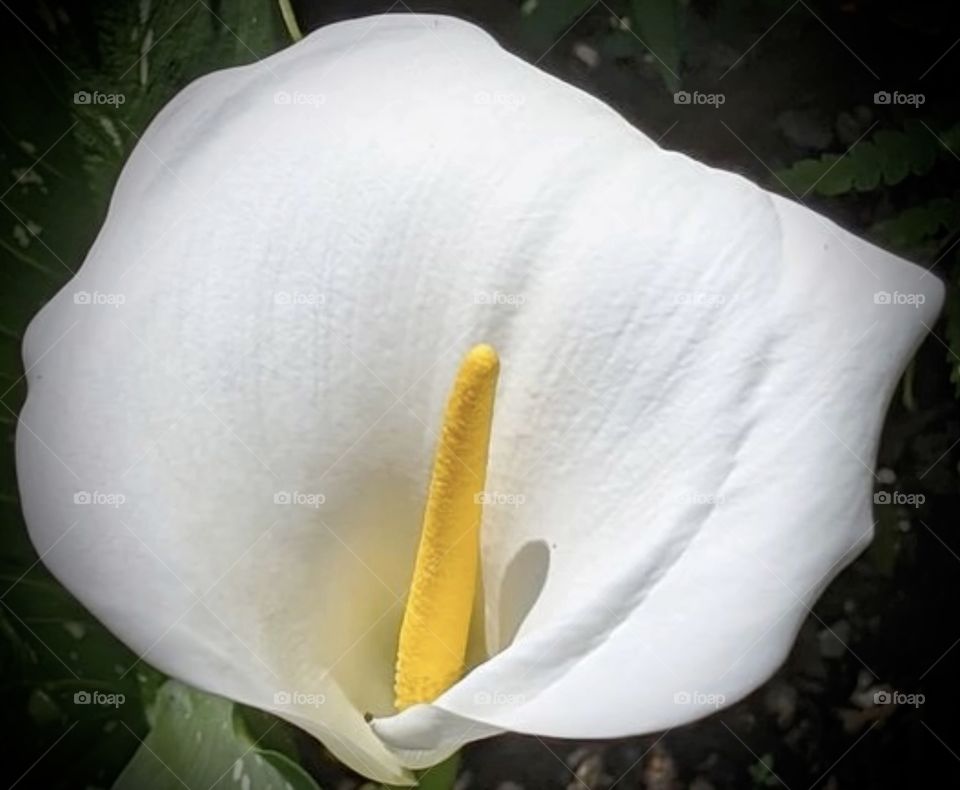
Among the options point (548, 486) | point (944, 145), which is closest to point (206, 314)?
point (548, 486)

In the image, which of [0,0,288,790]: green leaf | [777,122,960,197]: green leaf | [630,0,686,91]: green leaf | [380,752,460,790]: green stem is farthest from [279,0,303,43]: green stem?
[380,752,460,790]: green stem

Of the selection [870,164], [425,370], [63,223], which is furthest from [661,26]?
[63,223]

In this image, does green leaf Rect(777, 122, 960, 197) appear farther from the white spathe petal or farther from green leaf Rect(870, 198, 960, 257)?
the white spathe petal

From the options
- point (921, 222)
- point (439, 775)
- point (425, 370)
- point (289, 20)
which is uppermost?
point (289, 20)

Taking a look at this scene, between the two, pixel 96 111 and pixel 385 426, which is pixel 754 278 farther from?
pixel 96 111

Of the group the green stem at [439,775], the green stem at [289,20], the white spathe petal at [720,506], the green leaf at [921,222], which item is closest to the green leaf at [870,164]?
the green leaf at [921,222]

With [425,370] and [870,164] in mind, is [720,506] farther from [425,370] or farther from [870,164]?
[870,164]
